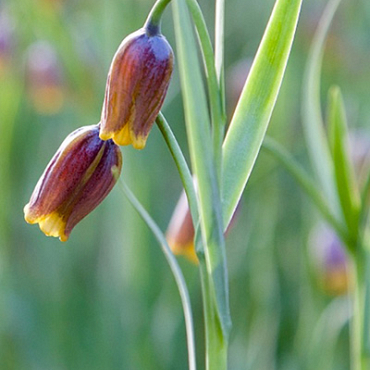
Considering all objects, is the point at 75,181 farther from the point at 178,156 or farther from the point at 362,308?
the point at 362,308

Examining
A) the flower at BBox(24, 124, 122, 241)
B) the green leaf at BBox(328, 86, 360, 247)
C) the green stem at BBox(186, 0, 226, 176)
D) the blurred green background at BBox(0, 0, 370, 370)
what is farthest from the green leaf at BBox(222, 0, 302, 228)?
the blurred green background at BBox(0, 0, 370, 370)

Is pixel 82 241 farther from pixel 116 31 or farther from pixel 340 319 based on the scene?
pixel 340 319

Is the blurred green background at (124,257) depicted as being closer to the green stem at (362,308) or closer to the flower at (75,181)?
the green stem at (362,308)

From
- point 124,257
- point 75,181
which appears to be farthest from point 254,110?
point 124,257

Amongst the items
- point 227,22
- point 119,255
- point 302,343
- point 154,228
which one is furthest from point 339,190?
point 227,22

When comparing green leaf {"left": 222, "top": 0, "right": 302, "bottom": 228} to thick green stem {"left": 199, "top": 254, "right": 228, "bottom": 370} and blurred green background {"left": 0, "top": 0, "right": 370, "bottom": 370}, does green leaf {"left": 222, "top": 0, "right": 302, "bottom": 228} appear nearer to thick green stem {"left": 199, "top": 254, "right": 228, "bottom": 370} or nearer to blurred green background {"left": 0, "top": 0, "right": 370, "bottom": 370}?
thick green stem {"left": 199, "top": 254, "right": 228, "bottom": 370}
